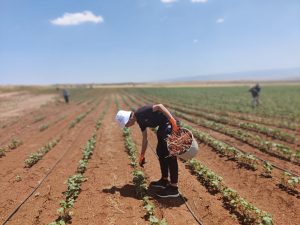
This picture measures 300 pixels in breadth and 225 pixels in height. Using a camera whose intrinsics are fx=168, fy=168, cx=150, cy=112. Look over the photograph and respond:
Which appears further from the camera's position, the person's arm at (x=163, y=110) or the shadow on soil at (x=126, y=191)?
the shadow on soil at (x=126, y=191)

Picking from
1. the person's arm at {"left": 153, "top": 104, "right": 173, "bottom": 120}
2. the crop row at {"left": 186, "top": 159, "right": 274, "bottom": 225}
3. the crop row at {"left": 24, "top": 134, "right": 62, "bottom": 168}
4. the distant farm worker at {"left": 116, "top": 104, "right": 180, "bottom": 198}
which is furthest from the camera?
the crop row at {"left": 24, "top": 134, "right": 62, "bottom": 168}

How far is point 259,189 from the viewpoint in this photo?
13.2 feet

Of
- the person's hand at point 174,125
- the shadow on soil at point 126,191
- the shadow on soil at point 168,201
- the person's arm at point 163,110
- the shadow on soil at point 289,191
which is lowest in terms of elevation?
the shadow on soil at point 289,191

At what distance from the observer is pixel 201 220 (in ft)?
10.3

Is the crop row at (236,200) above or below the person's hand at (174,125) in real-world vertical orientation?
below

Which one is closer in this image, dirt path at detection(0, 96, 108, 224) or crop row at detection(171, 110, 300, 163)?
dirt path at detection(0, 96, 108, 224)

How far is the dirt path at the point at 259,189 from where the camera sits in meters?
3.29

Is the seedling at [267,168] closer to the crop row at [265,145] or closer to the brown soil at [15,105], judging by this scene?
the crop row at [265,145]

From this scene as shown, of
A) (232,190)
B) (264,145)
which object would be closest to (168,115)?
(232,190)

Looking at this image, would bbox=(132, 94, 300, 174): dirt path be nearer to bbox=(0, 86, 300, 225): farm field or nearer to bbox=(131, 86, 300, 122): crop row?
bbox=(0, 86, 300, 225): farm field

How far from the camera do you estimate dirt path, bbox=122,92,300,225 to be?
129 inches

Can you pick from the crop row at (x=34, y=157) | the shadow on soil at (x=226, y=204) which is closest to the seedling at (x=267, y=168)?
the shadow on soil at (x=226, y=204)

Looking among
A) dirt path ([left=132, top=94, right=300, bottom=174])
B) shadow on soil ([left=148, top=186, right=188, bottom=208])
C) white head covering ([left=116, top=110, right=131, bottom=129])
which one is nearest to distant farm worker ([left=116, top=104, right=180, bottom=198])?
white head covering ([left=116, top=110, right=131, bottom=129])

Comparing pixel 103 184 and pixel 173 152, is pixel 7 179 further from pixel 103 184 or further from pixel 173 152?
pixel 173 152
